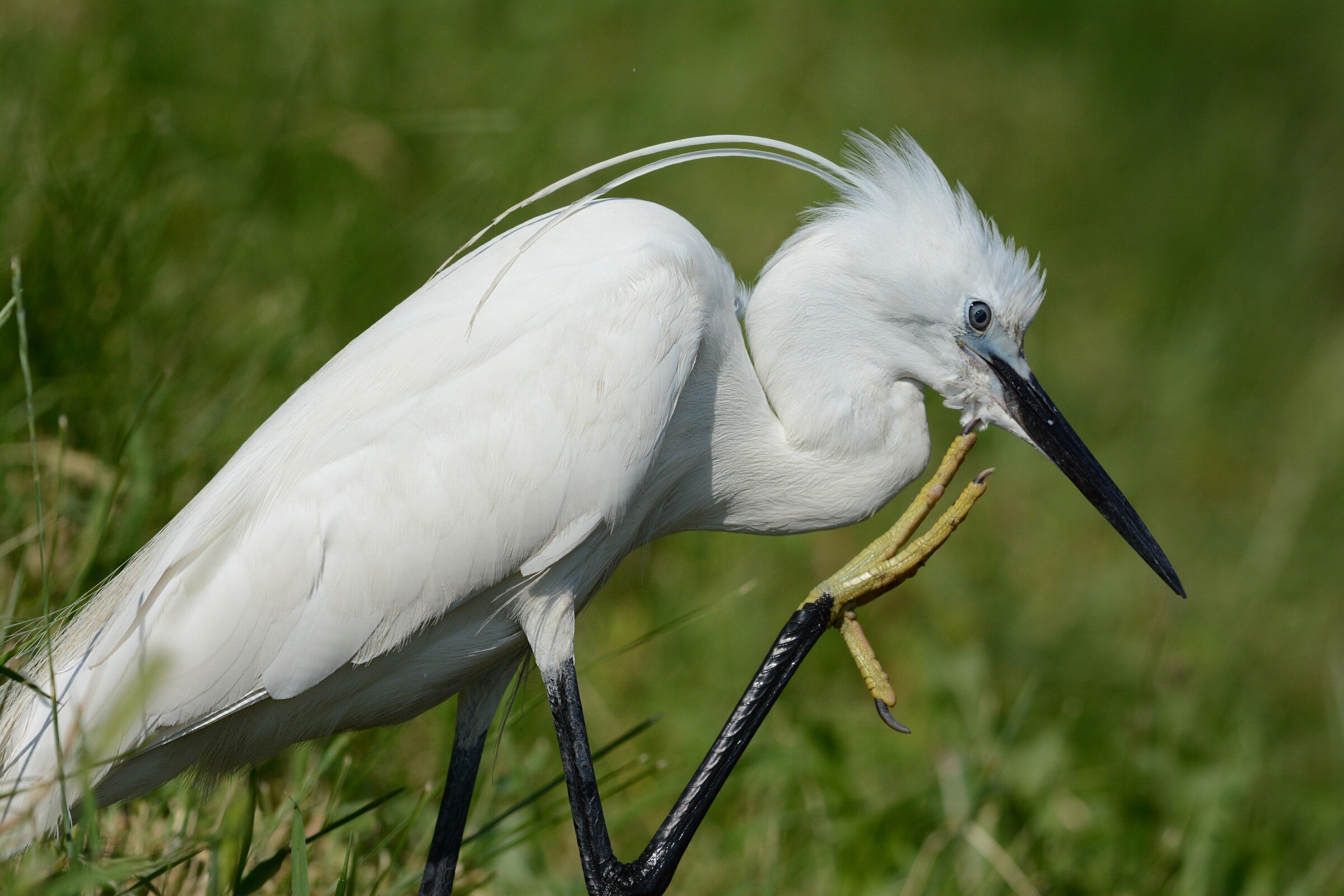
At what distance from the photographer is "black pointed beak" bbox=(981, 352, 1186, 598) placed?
2.45 meters

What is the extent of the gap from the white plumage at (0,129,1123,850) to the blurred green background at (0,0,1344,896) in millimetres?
241

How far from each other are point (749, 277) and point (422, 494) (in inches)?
135

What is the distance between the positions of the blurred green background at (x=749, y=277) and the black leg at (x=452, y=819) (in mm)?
90

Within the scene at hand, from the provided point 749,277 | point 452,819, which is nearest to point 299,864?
point 452,819

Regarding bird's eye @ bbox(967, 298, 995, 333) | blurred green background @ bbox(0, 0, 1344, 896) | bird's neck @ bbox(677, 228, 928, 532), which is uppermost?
bird's eye @ bbox(967, 298, 995, 333)

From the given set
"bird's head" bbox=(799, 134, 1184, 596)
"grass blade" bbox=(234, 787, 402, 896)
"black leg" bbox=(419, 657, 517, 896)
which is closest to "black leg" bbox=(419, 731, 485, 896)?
"black leg" bbox=(419, 657, 517, 896)

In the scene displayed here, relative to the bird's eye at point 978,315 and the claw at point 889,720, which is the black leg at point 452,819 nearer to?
the claw at point 889,720

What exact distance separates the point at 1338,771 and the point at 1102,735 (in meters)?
1.41

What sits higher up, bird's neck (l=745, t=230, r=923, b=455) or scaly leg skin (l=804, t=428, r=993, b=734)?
bird's neck (l=745, t=230, r=923, b=455)

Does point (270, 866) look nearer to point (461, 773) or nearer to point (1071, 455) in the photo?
point (461, 773)

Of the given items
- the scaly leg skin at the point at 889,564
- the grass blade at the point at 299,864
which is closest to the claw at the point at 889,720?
the scaly leg skin at the point at 889,564

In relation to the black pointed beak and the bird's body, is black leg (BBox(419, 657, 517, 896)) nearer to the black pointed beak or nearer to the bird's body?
the bird's body

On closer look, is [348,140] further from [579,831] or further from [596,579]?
[579,831]

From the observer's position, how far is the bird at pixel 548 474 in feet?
7.13
